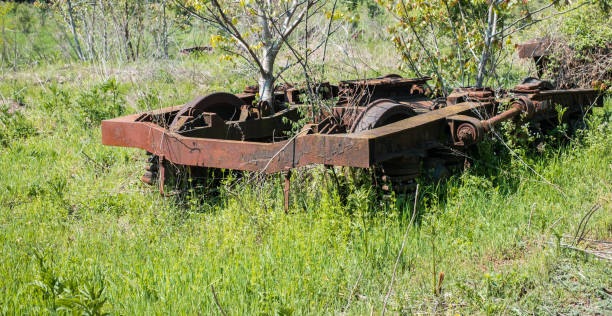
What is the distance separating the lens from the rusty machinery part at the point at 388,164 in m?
4.75

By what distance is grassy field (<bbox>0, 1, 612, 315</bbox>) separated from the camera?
332 cm

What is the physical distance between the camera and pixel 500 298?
130 inches

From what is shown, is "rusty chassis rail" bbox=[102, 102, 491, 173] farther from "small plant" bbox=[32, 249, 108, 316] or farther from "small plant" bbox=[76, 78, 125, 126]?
"small plant" bbox=[76, 78, 125, 126]

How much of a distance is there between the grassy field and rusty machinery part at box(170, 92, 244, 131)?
690 mm

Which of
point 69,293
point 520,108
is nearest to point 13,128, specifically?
point 69,293

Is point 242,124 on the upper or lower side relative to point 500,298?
upper

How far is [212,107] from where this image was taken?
5.85 meters

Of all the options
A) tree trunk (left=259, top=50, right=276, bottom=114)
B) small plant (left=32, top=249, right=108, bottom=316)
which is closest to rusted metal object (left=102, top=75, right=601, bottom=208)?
tree trunk (left=259, top=50, right=276, bottom=114)

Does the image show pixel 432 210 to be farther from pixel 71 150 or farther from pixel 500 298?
pixel 71 150

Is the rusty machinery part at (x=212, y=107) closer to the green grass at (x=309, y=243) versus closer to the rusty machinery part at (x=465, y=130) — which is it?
the green grass at (x=309, y=243)

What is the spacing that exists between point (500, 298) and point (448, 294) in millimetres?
288

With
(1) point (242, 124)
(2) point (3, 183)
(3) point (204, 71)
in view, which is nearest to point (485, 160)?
(1) point (242, 124)

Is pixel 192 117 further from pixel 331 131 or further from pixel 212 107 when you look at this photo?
pixel 331 131

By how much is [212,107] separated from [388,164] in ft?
6.61
